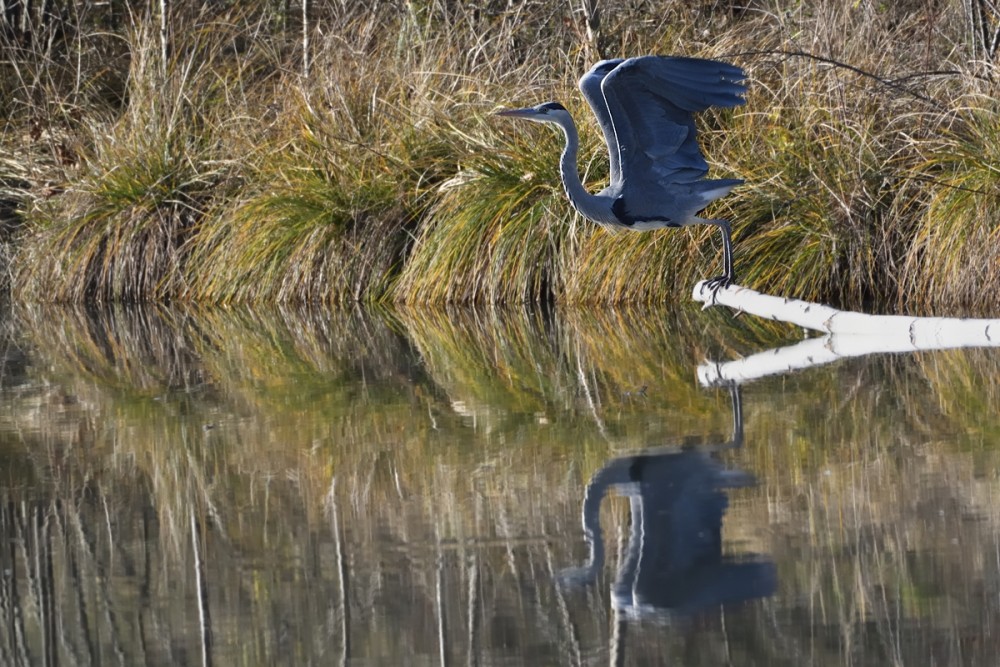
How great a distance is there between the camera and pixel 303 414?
5.51m

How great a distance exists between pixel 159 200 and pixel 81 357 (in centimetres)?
329

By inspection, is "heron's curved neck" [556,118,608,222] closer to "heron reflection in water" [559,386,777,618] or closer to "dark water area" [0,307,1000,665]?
"dark water area" [0,307,1000,665]

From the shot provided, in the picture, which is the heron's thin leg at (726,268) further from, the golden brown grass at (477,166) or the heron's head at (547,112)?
the golden brown grass at (477,166)

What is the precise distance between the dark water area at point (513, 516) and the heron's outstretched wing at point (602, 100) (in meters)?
0.84

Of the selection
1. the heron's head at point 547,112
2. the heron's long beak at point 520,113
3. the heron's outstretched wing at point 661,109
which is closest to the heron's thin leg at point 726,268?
the heron's outstretched wing at point 661,109

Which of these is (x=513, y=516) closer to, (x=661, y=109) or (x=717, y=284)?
(x=717, y=284)

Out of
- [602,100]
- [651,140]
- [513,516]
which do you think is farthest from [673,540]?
[651,140]

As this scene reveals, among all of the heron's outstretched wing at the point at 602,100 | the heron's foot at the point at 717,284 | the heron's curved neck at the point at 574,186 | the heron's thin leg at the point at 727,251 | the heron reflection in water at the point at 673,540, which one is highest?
the heron's outstretched wing at the point at 602,100

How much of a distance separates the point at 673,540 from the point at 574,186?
3088 mm

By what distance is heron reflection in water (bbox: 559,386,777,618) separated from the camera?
303cm

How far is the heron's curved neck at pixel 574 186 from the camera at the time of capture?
248 inches

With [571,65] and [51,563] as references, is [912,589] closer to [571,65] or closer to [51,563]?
[51,563]

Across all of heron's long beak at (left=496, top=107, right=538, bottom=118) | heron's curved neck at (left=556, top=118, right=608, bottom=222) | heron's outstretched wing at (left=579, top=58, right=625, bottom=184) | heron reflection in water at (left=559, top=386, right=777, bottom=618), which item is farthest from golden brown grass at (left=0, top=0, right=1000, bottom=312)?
heron reflection in water at (left=559, top=386, right=777, bottom=618)

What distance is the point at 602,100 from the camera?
6141 millimetres
